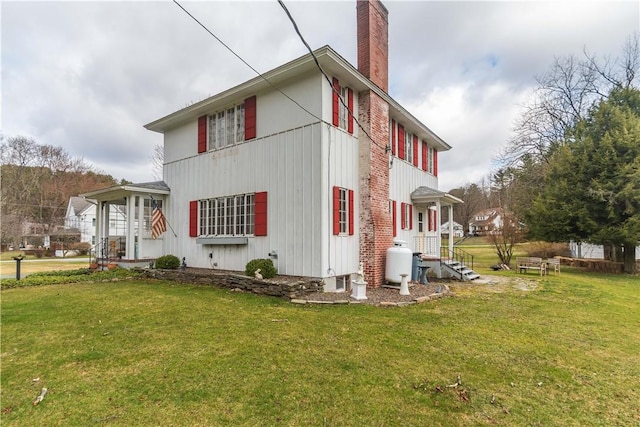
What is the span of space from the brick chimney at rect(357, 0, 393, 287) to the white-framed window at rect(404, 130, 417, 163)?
296 cm

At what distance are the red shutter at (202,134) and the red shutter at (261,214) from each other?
376 cm

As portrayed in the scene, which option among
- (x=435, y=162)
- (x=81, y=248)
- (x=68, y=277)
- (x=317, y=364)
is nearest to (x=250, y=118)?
(x=317, y=364)

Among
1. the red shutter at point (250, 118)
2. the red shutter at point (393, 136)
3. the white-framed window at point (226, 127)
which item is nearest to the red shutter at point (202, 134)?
the white-framed window at point (226, 127)

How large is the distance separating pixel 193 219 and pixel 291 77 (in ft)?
20.8

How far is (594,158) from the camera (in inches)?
606

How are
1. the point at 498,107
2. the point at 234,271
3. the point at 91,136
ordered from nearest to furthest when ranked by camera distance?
the point at 234,271 → the point at 498,107 → the point at 91,136

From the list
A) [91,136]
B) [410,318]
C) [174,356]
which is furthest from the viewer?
[91,136]

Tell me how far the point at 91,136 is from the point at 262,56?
2353 cm

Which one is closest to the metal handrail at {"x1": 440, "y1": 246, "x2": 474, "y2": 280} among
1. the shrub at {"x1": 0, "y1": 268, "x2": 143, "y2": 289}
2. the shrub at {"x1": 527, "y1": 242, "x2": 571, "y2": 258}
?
the shrub at {"x1": 527, "y1": 242, "x2": 571, "y2": 258}

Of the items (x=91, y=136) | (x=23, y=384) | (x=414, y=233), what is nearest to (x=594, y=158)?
(x=414, y=233)

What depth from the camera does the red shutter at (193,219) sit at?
11680 mm

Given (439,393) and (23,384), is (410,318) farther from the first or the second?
(23,384)

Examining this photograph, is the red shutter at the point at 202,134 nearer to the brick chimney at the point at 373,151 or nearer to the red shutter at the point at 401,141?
the brick chimney at the point at 373,151

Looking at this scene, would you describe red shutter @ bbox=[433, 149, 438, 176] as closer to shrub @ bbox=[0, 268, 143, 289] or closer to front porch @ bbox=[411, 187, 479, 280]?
front porch @ bbox=[411, 187, 479, 280]
